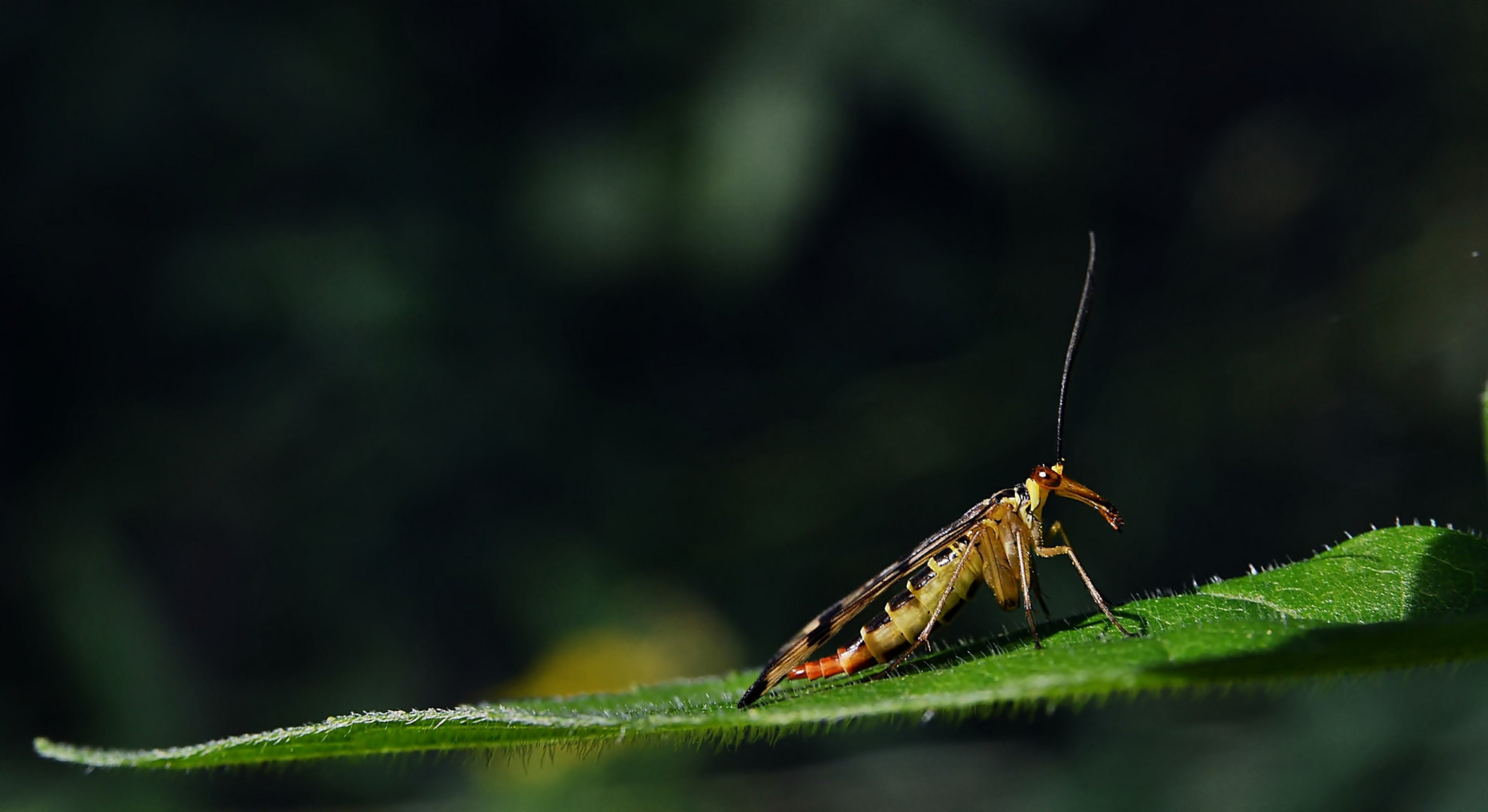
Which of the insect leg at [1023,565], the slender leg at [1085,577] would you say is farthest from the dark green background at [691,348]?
the insect leg at [1023,565]

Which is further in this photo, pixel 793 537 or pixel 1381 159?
pixel 1381 159

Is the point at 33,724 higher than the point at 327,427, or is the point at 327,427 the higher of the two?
the point at 327,427

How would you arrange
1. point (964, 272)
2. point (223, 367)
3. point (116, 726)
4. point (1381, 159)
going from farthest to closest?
point (1381, 159)
point (964, 272)
point (223, 367)
point (116, 726)

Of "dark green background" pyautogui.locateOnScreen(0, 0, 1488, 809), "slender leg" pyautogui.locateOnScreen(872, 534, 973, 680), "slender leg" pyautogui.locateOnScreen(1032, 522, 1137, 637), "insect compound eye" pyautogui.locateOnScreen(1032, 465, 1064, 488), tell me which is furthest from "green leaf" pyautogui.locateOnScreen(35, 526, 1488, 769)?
"dark green background" pyautogui.locateOnScreen(0, 0, 1488, 809)

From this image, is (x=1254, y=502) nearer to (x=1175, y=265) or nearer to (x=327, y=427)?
(x=1175, y=265)

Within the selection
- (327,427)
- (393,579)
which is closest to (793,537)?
(393,579)

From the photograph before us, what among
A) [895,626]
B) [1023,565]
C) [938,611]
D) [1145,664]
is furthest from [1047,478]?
[1145,664]
